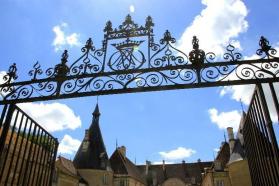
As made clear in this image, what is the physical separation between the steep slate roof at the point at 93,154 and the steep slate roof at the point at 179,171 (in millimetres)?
16229

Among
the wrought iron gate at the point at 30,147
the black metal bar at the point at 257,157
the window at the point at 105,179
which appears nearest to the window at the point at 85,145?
the window at the point at 105,179

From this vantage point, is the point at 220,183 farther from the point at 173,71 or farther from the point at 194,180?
the point at 173,71

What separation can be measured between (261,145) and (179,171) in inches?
1730

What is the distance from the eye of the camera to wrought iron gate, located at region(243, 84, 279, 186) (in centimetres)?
407

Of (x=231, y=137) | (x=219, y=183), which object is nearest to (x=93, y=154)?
(x=219, y=183)

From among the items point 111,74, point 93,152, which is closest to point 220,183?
point 93,152

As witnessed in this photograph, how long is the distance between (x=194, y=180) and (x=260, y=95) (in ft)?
137

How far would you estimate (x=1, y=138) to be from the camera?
462cm

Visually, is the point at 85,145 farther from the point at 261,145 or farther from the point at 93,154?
the point at 261,145

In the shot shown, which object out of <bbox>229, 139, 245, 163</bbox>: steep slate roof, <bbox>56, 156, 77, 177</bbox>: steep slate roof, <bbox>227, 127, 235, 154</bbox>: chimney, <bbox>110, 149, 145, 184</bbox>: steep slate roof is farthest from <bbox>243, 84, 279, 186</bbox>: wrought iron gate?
<bbox>110, 149, 145, 184</bbox>: steep slate roof

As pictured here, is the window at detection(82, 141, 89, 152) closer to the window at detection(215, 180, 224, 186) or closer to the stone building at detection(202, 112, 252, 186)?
the stone building at detection(202, 112, 252, 186)

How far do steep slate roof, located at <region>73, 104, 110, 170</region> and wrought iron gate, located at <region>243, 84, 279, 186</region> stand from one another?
87.8 feet

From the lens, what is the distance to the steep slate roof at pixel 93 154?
3042 cm

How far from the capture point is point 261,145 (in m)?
4.52
